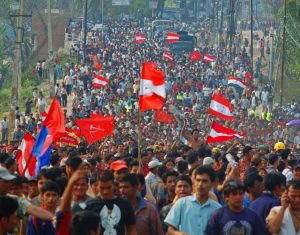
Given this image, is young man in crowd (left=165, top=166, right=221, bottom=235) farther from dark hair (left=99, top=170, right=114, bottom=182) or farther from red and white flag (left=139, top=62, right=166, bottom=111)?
red and white flag (left=139, top=62, right=166, bottom=111)

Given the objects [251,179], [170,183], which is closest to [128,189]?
[251,179]

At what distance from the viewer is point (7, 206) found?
347 inches

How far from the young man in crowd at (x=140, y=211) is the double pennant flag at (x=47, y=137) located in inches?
183

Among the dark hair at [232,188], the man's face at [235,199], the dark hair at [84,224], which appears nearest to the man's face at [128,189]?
the dark hair at [232,188]

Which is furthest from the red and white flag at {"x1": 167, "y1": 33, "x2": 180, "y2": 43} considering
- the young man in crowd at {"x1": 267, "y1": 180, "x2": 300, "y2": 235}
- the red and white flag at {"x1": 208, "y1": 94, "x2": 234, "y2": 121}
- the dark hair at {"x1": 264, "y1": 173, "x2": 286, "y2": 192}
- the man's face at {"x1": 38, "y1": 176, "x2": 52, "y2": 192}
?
the young man in crowd at {"x1": 267, "y1": 180, "x2": 300, "y2": 235}

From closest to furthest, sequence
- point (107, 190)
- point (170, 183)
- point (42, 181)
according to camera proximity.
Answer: point (107, 190) → point (42, 181) → point (170, 183)

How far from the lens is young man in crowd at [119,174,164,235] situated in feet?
36.9

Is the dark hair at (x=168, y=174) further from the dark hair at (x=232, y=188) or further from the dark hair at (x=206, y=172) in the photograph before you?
the dark hair at (x=232, y=188)

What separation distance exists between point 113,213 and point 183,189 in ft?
4.71

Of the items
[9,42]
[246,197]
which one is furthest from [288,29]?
[246,197]

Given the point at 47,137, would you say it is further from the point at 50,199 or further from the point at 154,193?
the point at 50,199

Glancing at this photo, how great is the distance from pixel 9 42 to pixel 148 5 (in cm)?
4796

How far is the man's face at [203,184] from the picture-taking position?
35.6 feet

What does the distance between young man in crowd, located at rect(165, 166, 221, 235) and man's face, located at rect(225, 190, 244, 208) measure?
435mm
